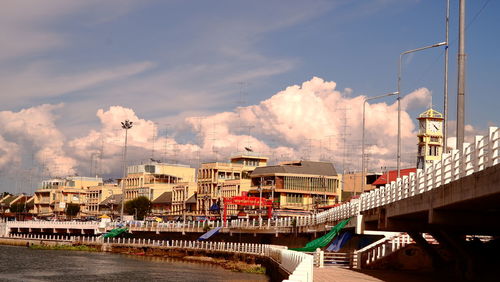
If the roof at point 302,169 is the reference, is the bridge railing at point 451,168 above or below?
below

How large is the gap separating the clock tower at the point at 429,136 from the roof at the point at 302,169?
63.5 ft

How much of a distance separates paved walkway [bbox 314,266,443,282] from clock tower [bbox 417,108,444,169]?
392 ft

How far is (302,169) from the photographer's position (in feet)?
503

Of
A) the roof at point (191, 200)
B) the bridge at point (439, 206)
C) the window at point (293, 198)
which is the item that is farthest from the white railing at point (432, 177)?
the roof at point (191, 200)

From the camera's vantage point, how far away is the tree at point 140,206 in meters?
192

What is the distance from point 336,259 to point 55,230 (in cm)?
9574

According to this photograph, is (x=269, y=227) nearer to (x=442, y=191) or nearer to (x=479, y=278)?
(x=479, y=278)

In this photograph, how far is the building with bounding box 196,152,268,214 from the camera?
166 m

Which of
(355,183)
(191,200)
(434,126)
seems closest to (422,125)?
(434,126)

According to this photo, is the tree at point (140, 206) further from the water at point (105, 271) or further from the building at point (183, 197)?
the water at point (105, 271)

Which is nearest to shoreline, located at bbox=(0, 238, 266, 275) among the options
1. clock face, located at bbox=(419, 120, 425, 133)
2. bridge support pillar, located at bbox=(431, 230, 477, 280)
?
bridge support pillar, located at bbox=(431, 230, 477, 280)

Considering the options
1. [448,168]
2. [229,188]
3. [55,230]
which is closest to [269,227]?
[448,168]

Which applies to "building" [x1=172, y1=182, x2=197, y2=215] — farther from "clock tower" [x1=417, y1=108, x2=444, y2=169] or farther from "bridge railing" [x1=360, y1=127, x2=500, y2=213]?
"bridge railing" [x1=360, y1=127, x2=500, y2=213]

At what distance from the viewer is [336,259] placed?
183ft
